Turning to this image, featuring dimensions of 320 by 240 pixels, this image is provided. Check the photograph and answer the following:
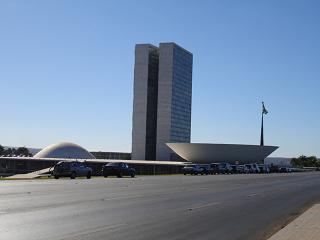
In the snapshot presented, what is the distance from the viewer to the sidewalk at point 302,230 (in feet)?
40.9

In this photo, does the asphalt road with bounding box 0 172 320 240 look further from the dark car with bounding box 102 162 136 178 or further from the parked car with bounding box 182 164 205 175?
the parked car with bounding box 182 164 205 175

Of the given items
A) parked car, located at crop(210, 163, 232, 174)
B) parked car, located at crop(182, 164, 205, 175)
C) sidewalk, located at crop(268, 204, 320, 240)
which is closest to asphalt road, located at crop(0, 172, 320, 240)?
sidewalk, located at crop(268, 204, 320, 240)

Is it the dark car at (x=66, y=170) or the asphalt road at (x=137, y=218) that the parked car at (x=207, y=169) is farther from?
the asphalt road at (x=137, y=218)

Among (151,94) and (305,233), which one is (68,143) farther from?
(305,233)

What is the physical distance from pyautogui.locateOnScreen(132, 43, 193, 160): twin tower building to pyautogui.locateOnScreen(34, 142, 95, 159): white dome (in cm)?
1655

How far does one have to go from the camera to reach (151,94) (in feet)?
587

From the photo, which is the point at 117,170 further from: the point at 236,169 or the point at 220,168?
the point at 236,169

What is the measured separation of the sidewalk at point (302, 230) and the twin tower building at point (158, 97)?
152603 millimetres

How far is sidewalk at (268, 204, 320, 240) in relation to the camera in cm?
1247

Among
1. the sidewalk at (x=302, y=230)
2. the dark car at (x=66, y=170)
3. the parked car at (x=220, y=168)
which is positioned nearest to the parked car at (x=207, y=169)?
the parked car at (x=220, y=168)

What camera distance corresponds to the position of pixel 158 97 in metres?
175

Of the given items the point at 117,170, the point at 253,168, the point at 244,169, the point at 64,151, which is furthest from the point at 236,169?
the point at 64,151

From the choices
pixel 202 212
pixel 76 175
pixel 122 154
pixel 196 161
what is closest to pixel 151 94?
pixel 122 154

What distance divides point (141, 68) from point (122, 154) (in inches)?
1289
